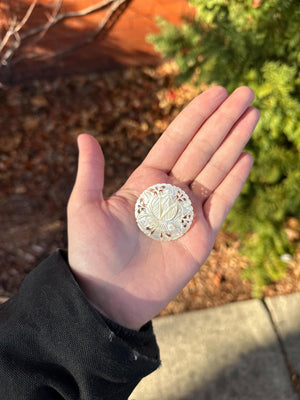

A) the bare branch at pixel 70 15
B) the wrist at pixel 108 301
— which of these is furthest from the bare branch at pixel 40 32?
the wrist at pixel 108 301

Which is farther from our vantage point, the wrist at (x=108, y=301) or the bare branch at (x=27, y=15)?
the bare branch at (x=27, y=15)

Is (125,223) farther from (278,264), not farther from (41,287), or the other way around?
(278,264)

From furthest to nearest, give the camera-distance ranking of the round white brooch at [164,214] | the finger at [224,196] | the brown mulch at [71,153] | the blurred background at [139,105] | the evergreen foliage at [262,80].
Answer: the brown mulch at [71,153] → the blurred background at [139,105] → the evergreen foliage at [262,80] → the finger at [224,196] → the round white brooch at [164,214]

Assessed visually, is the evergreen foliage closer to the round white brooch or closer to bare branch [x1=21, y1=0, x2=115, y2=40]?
the round white brooch

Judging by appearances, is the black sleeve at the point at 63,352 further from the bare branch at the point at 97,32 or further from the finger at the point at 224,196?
the bare branch at the point at 97,32

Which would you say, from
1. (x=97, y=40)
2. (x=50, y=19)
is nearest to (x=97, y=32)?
(x=97, y=40)

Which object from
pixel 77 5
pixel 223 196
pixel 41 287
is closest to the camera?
pixel 41 287

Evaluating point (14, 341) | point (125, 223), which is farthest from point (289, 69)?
point (14, 341)
